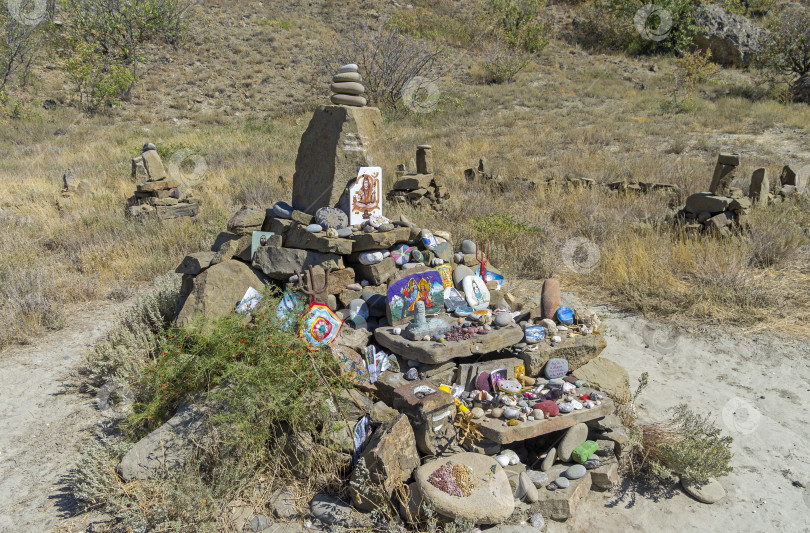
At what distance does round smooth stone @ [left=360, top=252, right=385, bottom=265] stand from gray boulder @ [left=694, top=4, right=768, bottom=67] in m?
28.4

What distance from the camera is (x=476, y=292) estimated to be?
508 cm

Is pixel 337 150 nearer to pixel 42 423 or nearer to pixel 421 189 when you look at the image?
pixel 42 423

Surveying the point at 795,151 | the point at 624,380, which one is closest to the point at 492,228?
the point at 624,380

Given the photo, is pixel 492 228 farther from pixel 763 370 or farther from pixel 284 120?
pixel 284 120

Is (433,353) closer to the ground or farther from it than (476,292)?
closer to the ground

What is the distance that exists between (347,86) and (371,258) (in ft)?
5.92

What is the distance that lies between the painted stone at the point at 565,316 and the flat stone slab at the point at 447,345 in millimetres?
483

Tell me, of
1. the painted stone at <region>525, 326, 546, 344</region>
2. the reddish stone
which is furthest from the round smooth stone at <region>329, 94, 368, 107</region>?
the reddish stone

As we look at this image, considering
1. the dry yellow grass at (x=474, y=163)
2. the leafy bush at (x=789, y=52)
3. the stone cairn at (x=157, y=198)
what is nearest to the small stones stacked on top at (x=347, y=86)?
the dry yellow grass at (x=474, y=163)

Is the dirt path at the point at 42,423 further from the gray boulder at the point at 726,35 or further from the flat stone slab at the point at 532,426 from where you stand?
the gray boulder at the point at 726,35

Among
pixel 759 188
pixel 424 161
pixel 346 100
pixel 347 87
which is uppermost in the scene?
pixel 347 87

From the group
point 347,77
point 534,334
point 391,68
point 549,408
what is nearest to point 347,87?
point 347,77

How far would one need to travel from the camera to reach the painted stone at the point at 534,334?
4.37 meters

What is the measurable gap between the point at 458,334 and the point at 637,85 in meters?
23.5
